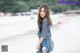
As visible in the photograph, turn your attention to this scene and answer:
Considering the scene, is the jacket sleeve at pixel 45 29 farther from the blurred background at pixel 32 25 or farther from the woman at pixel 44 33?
the blurred background at pixel 32 25

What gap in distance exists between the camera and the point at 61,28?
4898mm

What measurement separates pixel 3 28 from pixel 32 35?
1.31 ft

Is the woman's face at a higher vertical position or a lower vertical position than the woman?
higher

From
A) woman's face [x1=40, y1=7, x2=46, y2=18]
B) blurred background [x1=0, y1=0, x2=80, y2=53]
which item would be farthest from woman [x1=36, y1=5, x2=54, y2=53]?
blurred background [x1=0, y1=0, x2=80, y2=53]

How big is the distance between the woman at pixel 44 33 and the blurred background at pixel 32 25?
4.37 feet

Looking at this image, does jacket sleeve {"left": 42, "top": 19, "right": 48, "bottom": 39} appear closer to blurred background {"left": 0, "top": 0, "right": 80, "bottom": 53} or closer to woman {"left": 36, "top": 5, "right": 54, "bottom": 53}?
woman {"left": 36, "top": 5, "right": 54, "bottom": 53}

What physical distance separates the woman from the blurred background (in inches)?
52.5

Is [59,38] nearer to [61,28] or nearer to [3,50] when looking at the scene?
[61,28]

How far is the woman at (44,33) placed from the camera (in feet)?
10.2

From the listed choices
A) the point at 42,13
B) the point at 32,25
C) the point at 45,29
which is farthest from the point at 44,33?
the point at 32,25

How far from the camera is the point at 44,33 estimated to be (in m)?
3.11

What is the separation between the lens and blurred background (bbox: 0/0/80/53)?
459 cm

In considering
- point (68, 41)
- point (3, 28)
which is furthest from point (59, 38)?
point (3, 28)

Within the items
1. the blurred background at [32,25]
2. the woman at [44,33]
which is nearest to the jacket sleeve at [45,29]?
the woman at [44,33]
